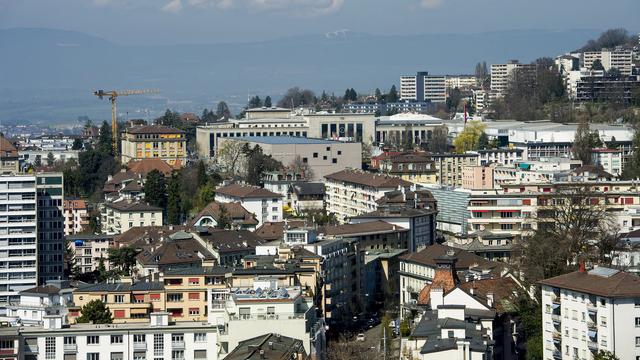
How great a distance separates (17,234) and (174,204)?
41.3 feet

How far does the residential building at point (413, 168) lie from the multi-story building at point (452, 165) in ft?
2.75

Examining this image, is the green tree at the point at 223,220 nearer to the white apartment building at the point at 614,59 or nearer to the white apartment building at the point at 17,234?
the white apartment building at the point at 17,234

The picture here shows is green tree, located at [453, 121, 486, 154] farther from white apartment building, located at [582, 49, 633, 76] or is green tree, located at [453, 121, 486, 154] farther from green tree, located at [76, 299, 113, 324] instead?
green tree, located at [76, 299, 113, 324]

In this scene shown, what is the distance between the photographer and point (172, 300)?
97.4 feet

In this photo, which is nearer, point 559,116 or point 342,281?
point 342,281

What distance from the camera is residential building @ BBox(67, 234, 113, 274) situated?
41.9 meters

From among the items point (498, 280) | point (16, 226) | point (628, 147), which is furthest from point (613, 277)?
point (628, 147)

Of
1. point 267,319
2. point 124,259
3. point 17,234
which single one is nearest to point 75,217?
point 17,234

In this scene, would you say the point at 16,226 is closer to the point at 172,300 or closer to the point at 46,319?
the point at 172,300

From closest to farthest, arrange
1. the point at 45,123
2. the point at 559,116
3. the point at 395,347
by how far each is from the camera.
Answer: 1. the point at 395,347
2. the point at 559,116
3. the point at 45,123

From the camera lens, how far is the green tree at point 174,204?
47938 mm

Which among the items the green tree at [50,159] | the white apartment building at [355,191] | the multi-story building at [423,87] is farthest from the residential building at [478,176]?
the multi-story building at [423,87]

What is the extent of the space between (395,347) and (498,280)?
2.82 metres

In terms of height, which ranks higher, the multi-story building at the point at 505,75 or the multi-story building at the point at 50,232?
the multi-story building at the point at 505,75
